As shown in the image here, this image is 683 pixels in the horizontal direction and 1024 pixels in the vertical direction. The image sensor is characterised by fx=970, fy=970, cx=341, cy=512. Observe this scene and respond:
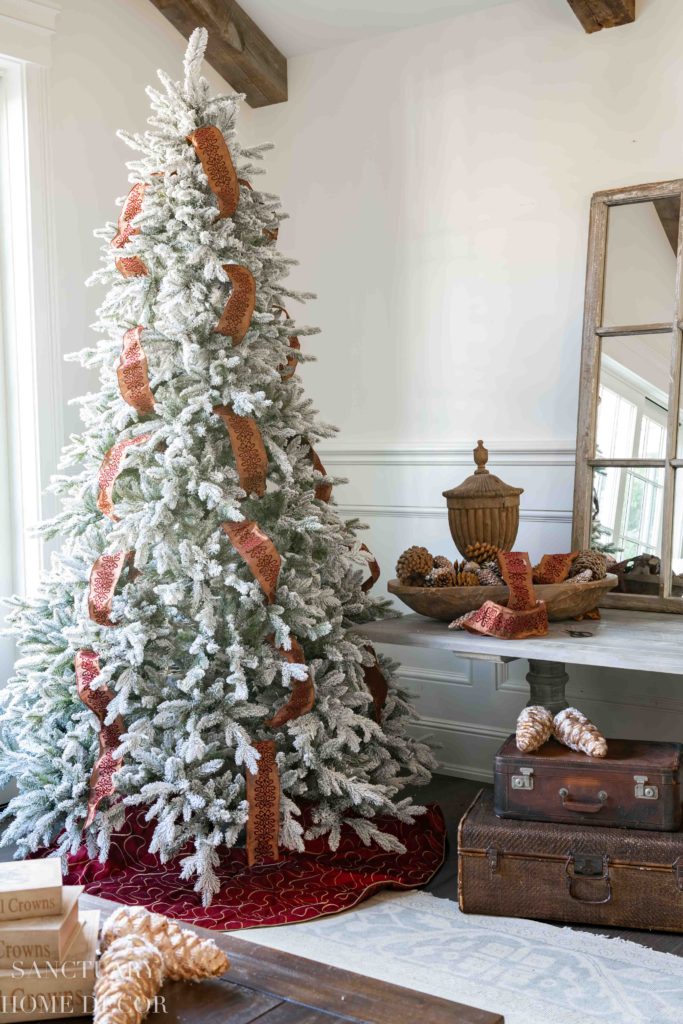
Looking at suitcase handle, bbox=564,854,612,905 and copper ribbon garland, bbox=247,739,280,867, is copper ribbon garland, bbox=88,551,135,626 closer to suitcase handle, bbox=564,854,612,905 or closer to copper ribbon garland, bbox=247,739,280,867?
copper ribbon garland, bbox=247,739,280,867

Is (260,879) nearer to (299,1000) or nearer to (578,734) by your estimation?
(578,734)

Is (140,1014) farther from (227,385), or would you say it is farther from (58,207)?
(58,207)

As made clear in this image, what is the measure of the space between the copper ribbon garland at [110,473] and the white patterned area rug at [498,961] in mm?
1112

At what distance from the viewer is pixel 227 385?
2.58 metres

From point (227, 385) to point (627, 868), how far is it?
1562 mm

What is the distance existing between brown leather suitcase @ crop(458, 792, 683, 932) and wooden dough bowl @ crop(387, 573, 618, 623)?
0.62 m

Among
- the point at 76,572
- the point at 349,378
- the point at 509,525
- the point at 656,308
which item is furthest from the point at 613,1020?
the point at 349,378

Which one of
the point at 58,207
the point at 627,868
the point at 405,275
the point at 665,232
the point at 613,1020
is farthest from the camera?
the point at 405,275

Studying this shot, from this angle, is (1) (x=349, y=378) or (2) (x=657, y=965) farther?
(1) (x=349, y=378)

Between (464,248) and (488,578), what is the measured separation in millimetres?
1282

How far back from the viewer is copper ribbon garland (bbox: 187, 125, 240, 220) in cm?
259

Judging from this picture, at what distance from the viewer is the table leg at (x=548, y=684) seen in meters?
2.83

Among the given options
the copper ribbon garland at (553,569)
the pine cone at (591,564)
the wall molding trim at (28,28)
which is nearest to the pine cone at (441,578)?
the copper ribbon garland at (553,569)

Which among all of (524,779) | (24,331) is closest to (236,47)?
(24,331)
